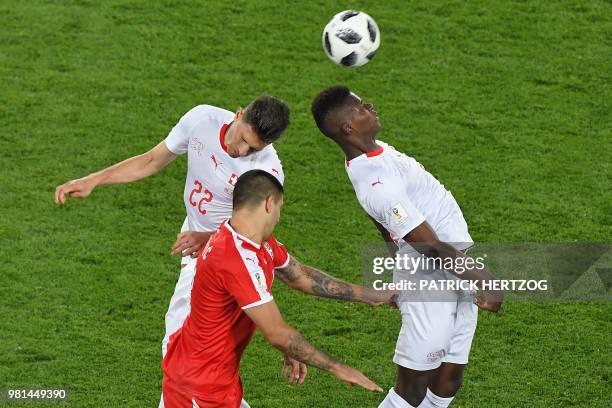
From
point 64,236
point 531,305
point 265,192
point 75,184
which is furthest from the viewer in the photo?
point 64,236

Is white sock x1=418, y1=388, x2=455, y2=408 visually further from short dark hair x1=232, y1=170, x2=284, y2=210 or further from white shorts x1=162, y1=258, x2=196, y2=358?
short dark hair x1=232, y1=170, x2=284, y2=210

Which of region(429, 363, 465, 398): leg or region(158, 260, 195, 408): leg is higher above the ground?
region(158, 260, 195, 408): leg

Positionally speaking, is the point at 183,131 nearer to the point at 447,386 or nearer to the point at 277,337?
the point at 277,337

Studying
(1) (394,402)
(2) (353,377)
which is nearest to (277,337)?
(2) (353,377)

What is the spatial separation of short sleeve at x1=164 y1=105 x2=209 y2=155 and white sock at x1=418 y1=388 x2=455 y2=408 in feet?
7.49

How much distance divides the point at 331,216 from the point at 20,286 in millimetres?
2674

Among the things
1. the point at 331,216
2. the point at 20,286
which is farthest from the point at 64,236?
the point at 331,216

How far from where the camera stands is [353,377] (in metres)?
6.32

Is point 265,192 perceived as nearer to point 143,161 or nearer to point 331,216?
point 143,161

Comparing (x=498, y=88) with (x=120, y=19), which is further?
(x=120, y=19)

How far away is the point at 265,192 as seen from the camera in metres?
6.55

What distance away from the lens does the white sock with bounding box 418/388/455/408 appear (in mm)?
7812

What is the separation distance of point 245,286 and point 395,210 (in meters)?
1.23

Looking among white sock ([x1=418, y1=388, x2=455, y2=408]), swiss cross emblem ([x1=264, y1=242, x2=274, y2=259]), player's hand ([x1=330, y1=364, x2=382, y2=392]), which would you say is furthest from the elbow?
white sock ([x1=418, y1=388, x2=455, y2=408])
